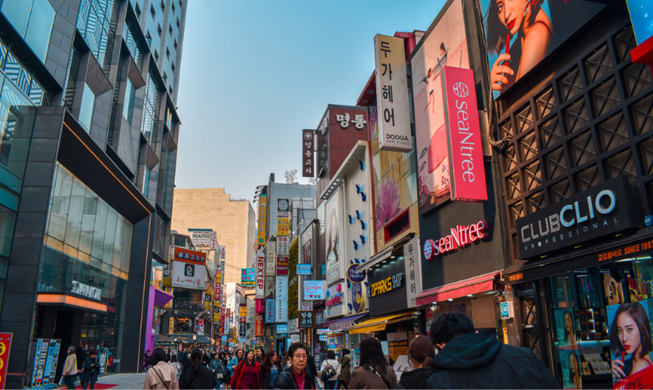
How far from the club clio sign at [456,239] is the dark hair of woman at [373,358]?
9.64m

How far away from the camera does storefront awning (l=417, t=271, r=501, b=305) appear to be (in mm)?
12938

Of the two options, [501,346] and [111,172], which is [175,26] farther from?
[501,346]

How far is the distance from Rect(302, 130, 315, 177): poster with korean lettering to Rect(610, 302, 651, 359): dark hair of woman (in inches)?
1361

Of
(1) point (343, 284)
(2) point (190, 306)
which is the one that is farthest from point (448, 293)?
(2) point (190, 306)

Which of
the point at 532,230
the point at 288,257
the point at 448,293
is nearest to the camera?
the point at 532,230

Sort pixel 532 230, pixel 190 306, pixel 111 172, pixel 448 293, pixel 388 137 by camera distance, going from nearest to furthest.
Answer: pixel 532 230
pixel 448 293
pixel 388 137
pixel 111 172
pixel 190 306

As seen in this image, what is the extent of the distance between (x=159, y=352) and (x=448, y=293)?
9991mm

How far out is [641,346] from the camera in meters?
8.23

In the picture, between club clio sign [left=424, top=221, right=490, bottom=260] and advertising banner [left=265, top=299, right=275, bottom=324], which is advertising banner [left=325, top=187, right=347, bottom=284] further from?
advertising banner [left=265, top=299, right=275, bottom=324]

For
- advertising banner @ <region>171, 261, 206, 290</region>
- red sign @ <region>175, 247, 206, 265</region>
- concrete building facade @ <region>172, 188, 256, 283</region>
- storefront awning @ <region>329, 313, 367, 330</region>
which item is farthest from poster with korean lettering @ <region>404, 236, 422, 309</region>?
concrete building facade @ <region>172, 188, 256, 283</region>

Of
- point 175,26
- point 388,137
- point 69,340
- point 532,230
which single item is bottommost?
point 69,340

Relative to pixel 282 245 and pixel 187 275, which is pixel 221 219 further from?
pixel 282 245

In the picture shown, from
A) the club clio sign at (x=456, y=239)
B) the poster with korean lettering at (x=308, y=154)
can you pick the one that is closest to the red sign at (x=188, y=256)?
the poster with korean lettering at (x=308, y=154)

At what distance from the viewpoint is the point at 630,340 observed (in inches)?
331
